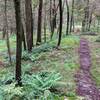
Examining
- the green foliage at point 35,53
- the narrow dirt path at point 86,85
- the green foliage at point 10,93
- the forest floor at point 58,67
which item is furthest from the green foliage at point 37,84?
the green foliage at point 35,53

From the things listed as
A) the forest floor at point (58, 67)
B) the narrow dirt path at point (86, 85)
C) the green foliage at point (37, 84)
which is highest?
the green foliage at point (37, 84)

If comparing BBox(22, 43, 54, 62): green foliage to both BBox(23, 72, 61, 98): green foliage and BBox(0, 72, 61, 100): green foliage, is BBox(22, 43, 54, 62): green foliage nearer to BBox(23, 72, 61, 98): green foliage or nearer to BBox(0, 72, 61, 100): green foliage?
BBox(23, 72, 61, 98): green foliage

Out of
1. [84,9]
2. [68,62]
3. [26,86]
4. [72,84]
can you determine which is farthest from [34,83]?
[84,9]

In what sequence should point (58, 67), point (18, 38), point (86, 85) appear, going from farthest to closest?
point (58, 67) < point (86, 85) < point (18, 38)

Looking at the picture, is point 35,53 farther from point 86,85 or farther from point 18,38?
point 18,38

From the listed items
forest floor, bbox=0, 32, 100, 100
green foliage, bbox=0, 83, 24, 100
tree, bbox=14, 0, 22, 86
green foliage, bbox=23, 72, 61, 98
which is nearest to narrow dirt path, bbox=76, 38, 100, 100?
forest floor, bbox=0, 32, 100, 100

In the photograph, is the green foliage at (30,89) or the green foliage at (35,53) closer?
the green foliage at (30,89)

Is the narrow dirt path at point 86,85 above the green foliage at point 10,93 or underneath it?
underneath

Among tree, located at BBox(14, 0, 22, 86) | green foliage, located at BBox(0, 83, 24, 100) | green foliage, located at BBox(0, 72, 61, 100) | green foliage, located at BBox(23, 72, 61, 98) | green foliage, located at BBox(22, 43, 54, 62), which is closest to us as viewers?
green foliage, located at BBox(0, 83, 24, 100)

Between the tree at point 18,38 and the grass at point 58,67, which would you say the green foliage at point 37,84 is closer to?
the tree at point 18,38

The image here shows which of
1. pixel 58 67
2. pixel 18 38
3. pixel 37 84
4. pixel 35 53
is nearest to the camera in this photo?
pixel 18 38

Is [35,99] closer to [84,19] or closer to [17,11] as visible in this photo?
[17,11]

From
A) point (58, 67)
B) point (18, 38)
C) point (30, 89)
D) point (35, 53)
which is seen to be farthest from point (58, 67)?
point (18, 38)

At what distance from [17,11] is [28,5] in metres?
11.0
